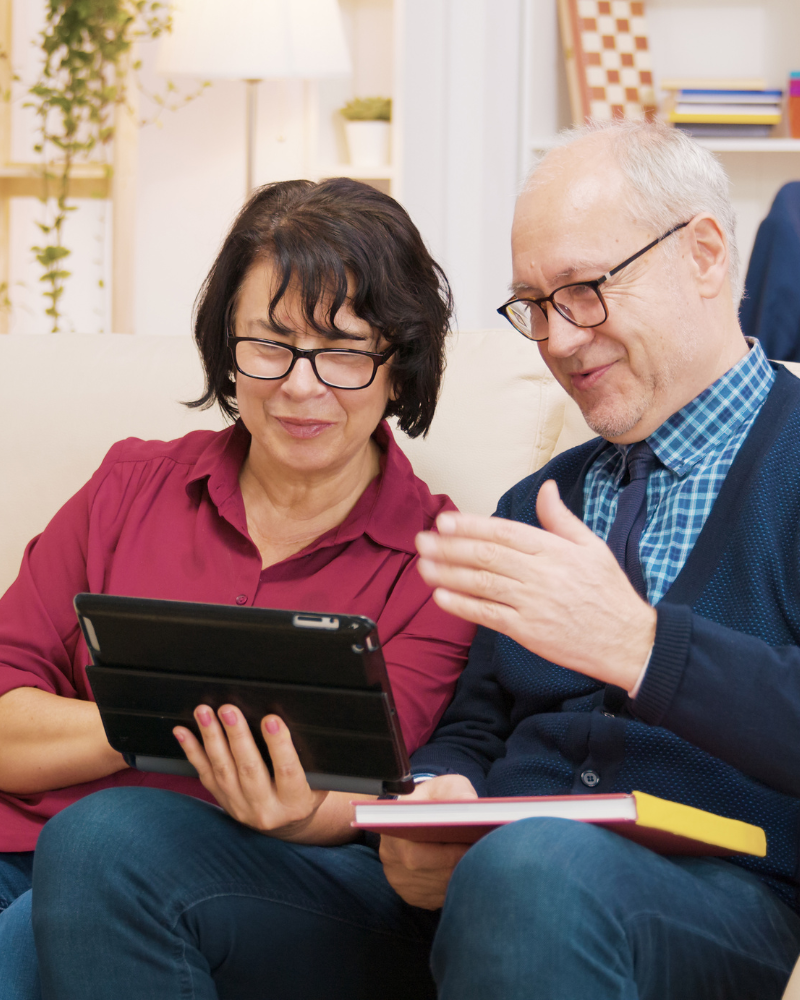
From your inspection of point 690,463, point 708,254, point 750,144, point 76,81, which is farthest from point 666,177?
point 76,81

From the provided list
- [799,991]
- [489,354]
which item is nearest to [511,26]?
[489,354]

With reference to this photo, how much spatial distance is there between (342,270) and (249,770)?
565 millimetres

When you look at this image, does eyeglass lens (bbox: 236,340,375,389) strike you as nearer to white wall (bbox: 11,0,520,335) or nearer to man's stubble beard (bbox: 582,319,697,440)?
man's stubble beard (bbox: 582,319,697,440)

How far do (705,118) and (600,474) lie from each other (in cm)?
186

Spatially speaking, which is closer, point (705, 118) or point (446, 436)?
point (446, 436)

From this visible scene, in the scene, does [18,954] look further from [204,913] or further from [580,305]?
[580,305]

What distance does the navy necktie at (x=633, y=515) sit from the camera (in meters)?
1.12

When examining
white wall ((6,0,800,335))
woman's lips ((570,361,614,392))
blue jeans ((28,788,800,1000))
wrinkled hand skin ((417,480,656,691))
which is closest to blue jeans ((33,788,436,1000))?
blue jeans ((28,788,800,1000))

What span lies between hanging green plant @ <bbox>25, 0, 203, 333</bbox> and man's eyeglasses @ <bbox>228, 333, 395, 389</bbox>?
5.02ft

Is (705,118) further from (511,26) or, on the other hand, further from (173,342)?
(173,342)

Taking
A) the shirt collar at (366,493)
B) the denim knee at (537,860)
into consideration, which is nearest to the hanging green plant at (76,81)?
the shirt collar at (366,493)

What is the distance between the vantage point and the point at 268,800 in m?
0.98

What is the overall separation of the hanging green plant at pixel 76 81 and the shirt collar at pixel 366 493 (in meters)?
1.43

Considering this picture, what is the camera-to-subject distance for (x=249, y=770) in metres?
0.96
